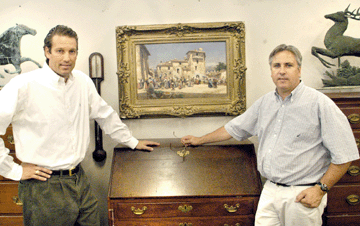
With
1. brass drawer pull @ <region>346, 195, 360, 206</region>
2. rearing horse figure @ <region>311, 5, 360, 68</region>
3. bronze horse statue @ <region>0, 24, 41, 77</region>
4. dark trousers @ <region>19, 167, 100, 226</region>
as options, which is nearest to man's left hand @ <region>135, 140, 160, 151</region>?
dark trousers @ <region>19, 167, 100, 226</region>

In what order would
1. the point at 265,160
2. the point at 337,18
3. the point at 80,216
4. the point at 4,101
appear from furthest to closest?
the point at 337,18, the point at 80,216, the point at 265,160, the point at 4,101

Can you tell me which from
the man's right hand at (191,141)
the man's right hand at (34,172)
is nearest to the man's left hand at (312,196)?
the man's right hand at (191,141)

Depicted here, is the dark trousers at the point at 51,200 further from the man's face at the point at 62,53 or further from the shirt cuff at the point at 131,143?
the man's face at the point at 62,53

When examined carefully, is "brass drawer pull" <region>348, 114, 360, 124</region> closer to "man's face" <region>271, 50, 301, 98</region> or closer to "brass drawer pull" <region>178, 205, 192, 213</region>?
"man's face" <region>271, 50, 301, 98</region>

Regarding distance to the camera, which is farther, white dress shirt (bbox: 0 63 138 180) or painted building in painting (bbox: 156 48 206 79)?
painted building in painting (bbox: 156 48 206 79)

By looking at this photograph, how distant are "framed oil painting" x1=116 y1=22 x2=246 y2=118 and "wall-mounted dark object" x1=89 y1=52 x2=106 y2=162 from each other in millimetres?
191

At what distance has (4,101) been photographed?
1.67m

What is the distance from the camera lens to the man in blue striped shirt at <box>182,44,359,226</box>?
1615 millimetres

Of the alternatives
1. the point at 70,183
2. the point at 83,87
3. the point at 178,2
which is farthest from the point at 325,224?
the point at 178,2

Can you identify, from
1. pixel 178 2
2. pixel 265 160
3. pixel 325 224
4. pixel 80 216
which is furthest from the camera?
pixel 178 2

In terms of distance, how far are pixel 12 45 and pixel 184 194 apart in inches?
85.2

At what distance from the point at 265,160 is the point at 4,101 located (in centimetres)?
180

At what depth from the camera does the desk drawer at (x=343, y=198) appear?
83.6 inches

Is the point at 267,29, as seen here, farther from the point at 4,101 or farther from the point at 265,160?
the point at 4,101
